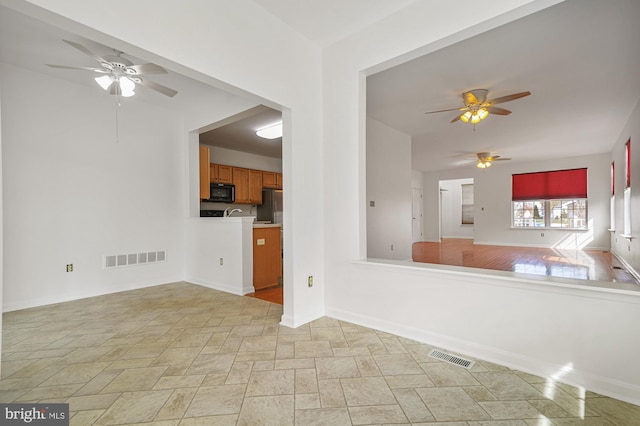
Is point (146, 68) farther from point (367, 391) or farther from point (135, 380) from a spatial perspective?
point (367, 391)

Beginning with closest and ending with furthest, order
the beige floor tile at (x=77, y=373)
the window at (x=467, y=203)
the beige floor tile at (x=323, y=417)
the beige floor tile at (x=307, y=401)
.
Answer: the beige floor tile at (x=323, y=417), the beige floor tile at (x=307, y=401), the beige floor tile at (x=77, y=373), the window at (x=467, y=203)

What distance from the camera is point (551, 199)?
905 cm

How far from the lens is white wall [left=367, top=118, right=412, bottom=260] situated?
542cm

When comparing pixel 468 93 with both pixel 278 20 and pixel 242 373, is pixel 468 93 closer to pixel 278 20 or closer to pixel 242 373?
pixel 278 20

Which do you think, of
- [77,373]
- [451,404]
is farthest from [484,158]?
[77,373]

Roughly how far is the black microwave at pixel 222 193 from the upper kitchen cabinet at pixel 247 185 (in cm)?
22

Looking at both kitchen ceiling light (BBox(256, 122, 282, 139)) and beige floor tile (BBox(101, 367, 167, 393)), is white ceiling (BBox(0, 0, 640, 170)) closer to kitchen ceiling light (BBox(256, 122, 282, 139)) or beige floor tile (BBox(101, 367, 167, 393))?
kitchen ceiling light (BBox(256, 122, 282, 139))

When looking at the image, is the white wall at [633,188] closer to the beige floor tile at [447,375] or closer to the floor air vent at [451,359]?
the floor air vent at [451,359]

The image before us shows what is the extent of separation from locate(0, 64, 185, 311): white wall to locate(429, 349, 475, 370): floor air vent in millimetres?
4193

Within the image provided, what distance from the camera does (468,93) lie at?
390 centimetres

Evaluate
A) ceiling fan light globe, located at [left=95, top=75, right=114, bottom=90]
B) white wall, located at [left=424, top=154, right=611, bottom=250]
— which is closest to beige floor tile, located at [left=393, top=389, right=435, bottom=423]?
ceiling fan light globe, located at [left=95, top=75, right=114, bottom=90]

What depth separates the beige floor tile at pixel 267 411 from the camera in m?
1.56

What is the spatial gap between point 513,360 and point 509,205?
9.24 meters
